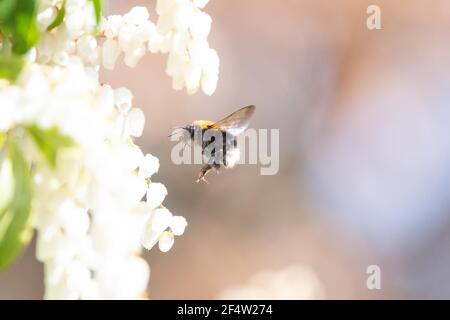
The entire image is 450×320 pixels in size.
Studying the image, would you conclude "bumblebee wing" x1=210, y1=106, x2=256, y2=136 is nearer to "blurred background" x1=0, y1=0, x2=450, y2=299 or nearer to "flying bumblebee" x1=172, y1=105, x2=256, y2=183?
"flying bumblebee" x1=172, y1=105, x2=256, y2=183

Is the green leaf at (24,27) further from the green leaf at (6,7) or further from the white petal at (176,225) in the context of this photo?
the white petal at (176,225)

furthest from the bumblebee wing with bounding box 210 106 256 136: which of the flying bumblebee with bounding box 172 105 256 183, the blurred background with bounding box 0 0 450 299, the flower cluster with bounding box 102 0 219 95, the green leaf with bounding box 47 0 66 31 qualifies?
the blurred background with bounding box 0 0 450 299

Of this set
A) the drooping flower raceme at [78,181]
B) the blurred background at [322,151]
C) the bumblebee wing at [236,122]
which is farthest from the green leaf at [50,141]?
the blurred background at [322,151]

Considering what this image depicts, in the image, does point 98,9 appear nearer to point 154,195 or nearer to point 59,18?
point 59,18

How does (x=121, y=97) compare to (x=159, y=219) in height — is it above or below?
above

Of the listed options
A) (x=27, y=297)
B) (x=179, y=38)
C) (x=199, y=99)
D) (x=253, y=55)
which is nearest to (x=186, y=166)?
(x=199, y=99)

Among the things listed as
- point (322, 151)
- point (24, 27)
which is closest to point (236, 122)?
point (24, 27)
